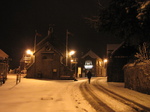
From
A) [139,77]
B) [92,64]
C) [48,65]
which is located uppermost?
[92,64]

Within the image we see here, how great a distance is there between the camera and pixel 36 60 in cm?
3197

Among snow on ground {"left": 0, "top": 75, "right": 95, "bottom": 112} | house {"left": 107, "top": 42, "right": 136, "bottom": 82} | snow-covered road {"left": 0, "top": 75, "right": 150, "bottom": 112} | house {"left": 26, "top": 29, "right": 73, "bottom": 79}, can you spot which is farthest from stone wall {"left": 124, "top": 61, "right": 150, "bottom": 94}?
house {"left": 26, "top": 29, "right": 73, "bottom": 79}

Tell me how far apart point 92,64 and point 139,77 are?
42.4m

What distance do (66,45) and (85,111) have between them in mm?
27212

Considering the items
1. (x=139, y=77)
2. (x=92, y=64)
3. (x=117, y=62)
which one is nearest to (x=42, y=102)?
(x=139, y=77)

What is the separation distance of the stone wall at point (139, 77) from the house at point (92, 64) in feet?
126

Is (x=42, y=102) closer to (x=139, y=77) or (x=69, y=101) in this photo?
(x=69, y=101)

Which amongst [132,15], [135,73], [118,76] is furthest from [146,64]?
[118,76]

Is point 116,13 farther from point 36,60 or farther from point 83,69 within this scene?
point 83,69

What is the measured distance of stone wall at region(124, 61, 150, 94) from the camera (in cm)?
1309

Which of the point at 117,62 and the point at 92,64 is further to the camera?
the point at 92,64

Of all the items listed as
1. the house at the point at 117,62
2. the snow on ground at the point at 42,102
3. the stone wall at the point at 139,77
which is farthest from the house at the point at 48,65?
the snow on ground at the point at 42,102

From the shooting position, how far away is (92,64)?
187 feet

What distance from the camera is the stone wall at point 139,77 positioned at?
1309cm
